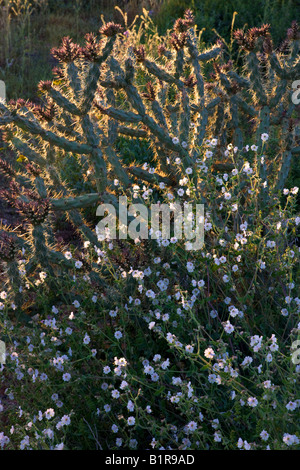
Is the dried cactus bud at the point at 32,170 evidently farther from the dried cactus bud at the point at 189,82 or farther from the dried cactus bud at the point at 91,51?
the dried cactus bud at the point at 189,82

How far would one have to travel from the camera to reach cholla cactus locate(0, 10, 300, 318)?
3.67m

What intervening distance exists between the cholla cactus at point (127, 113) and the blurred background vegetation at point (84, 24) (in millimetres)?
2935

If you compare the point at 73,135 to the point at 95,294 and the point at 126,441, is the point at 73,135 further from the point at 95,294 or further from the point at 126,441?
the point at 126,441

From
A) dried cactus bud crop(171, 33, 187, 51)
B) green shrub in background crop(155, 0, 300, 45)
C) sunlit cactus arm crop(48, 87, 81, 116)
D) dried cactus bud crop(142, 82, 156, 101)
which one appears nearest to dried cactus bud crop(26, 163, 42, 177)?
sunlit cactus arm crop(48, 87, 81, 116)

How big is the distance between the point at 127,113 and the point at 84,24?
6230mm

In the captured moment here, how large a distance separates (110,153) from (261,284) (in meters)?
1.46

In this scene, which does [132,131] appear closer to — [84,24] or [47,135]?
[47,135]

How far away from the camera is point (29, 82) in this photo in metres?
7.59

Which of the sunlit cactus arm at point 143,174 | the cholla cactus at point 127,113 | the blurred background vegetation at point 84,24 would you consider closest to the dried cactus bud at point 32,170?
the cholla cactus at point 127,113

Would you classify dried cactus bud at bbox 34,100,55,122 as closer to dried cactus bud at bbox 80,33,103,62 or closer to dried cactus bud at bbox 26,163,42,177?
dried cactus bud at bbox 26,163,42,177

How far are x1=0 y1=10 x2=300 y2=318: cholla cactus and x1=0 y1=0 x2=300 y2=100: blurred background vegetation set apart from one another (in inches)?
116

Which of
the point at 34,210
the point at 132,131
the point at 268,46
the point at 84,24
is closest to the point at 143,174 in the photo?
the point at 132,131

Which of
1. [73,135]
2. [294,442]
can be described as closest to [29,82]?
[73,135]
